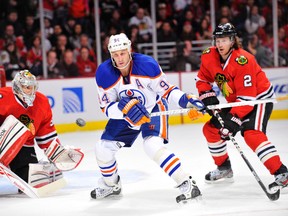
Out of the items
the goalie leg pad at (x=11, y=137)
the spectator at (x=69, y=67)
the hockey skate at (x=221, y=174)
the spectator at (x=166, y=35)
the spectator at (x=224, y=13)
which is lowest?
the hockey skate at (x=221, y=174)

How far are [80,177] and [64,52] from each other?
3.60m

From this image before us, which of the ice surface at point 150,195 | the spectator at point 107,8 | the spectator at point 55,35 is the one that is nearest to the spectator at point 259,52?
the spectator at point 107,8

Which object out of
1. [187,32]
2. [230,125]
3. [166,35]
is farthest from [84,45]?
[230,125]

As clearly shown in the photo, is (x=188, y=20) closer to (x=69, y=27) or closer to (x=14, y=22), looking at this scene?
(x=69, y=27)

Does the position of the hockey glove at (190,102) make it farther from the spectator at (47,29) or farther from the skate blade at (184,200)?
the spectator at (47,29)

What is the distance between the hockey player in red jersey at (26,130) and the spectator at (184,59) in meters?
4.18

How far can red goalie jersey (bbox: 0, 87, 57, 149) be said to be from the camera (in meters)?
4.52

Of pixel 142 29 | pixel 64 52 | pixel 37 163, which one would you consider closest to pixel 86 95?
pixel 64 52

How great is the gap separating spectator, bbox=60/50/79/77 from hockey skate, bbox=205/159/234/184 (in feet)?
12.7

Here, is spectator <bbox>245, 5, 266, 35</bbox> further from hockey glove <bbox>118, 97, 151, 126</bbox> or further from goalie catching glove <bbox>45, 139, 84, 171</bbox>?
hockey glove <bbox>118, 97, 151, 126</bbox>

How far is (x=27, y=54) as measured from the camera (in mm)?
8461

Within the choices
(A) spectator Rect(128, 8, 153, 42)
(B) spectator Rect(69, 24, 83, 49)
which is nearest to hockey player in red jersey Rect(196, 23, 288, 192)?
(B) spectator Rect(69, 24, 83, 49)

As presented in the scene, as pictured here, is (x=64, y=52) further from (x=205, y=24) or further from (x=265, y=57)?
(x=265, y=57)

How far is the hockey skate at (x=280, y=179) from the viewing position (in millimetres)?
4055
